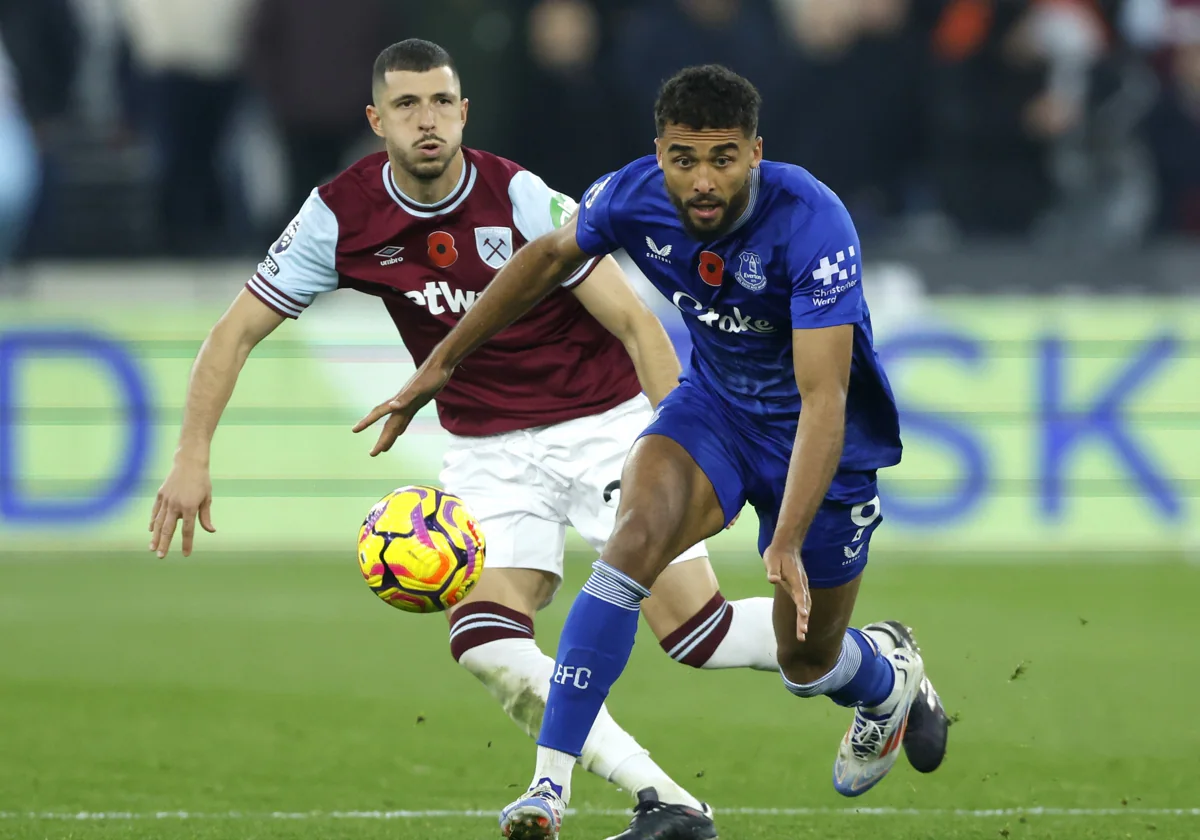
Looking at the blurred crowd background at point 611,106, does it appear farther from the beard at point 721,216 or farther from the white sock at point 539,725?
the beard at point 721,216

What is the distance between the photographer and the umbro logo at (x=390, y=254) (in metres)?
6.43

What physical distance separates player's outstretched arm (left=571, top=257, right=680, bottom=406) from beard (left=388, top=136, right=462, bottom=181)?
57 cm

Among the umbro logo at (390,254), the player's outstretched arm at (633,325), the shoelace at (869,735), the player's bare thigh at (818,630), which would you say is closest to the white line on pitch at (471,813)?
the shoelace at (869,735)

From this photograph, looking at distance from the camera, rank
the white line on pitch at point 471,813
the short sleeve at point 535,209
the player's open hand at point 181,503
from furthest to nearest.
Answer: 1. the short sleeve at point 535,209
2. the white line on pitch at point 471,813
3. the player's open hand at point 181,503

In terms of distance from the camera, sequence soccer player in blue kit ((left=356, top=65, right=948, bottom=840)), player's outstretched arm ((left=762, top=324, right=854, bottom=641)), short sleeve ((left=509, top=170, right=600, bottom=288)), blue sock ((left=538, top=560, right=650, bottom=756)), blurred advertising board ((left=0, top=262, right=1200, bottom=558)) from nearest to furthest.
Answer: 1. player's outstretched arm ((left=762, top=324, right=854, bottom=641))
2. soccer player in blue kit ((left=356, top=65, right=948, bottom=840))
3. blue sock ((left=538, top=560, right=650, bottom=756))
4. short sleeve ((left=509, top=170, right=600, bottom=288))
5. blurred advertising board ((left=0, top=262, right=1200, bottom=558))

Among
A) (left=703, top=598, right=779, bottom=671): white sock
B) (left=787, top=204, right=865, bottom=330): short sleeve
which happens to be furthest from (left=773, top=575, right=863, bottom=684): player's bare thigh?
(left=787, top=204, right=865, bottom=330): short sleeve

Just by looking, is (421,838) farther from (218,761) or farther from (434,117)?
(434,117)

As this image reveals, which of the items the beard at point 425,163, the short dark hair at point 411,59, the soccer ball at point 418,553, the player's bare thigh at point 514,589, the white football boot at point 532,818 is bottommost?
the white football boot at point 532,818

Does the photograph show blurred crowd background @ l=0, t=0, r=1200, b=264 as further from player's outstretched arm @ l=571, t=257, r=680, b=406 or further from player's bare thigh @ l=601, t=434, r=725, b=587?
player's bare thigh @ l=601, t=434, r=725, b=587

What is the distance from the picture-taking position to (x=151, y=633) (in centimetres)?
1038

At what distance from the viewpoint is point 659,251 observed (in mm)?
5629

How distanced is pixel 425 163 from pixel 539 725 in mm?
1764

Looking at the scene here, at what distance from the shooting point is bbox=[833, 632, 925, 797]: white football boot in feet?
20.9

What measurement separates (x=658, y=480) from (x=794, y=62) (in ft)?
26.1
